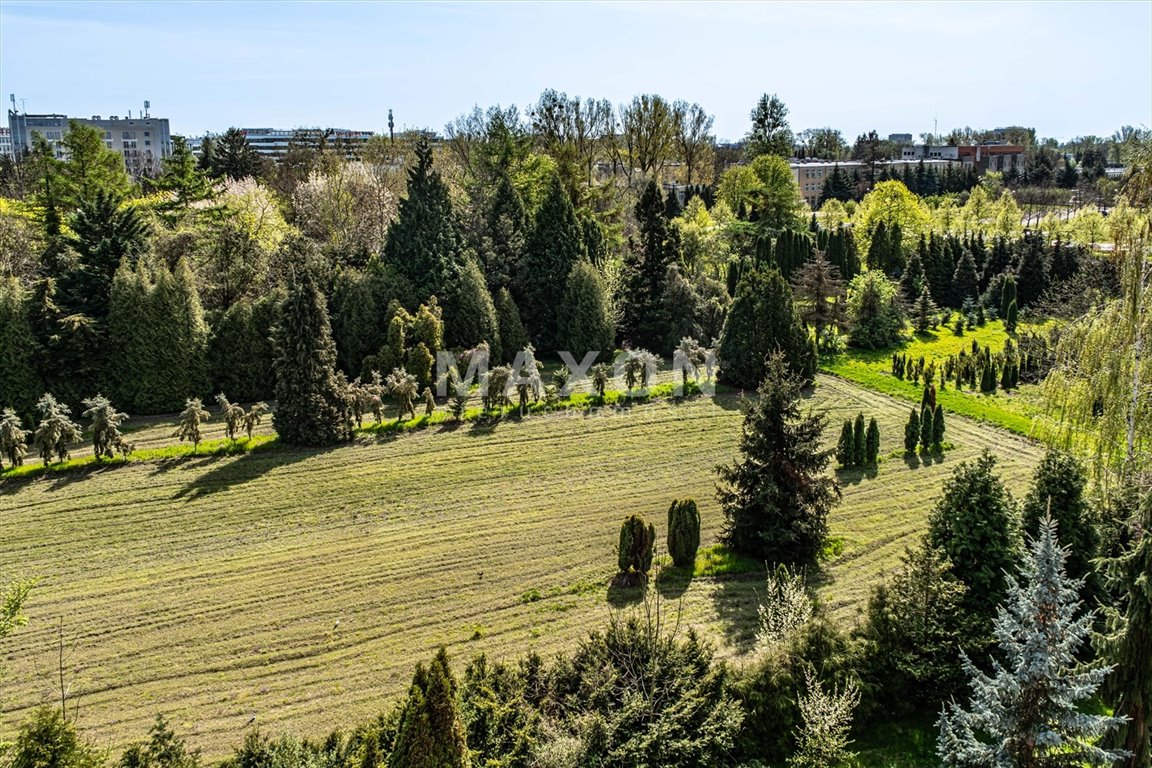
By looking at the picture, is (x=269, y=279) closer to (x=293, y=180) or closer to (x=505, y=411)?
(x=505, y=411)

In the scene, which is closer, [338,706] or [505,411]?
[338,706]

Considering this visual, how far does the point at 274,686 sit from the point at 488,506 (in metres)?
7.69

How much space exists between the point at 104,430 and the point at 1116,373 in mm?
24297


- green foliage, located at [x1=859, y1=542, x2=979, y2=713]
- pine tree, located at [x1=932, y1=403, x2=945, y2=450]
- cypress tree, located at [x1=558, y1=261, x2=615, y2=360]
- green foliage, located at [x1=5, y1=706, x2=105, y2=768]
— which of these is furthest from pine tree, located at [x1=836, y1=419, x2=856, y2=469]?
green foliage, located at [x1=5, y1=706, x2=105, y2=768]

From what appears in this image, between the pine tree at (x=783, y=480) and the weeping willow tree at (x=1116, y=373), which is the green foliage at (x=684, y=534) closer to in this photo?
the pine tree at (x=783, y=480)

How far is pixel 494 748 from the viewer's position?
1045 cm

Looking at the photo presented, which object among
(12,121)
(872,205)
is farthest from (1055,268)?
(12,121)

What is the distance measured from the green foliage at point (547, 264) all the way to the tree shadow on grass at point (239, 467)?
503 inches

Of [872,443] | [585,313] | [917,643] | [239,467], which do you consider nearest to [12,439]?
[239,467]

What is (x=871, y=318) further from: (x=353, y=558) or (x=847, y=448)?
(x=353, y=558)

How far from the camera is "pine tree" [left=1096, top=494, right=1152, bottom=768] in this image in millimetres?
9117

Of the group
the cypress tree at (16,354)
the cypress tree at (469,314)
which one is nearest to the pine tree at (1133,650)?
the cypress tree at (469,314)

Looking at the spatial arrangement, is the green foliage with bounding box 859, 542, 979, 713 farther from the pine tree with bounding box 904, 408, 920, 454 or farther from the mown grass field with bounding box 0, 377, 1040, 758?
the pine tree with bounding box 904, 408, 920, 454

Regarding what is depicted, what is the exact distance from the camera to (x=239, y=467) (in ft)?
73.3
